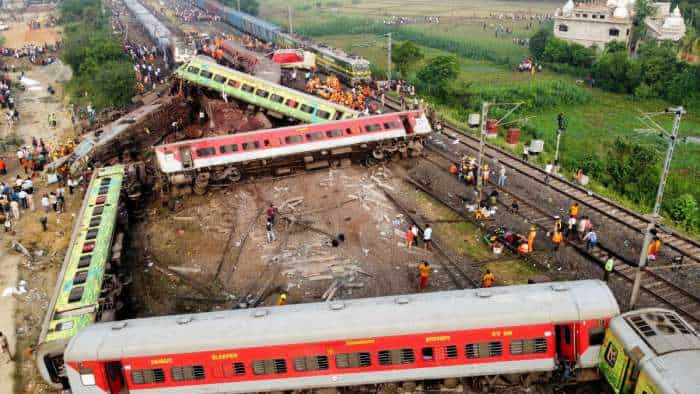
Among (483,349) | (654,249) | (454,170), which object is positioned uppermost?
(483,349)

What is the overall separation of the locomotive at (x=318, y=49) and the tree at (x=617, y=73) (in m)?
26.0

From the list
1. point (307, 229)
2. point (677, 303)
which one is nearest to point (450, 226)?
point (307, 229)

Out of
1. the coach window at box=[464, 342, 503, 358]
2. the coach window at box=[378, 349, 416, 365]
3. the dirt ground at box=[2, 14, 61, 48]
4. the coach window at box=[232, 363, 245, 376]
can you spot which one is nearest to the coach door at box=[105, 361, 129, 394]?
the coach window at box=[232, 363, 245, 376]

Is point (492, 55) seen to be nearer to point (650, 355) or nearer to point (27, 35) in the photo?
A: point (650, 355)

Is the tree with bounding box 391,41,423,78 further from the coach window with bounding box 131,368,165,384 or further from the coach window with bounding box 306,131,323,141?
the coach window with bounding box 131,368,165,384

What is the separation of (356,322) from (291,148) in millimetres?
19584

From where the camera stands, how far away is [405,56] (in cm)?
5700

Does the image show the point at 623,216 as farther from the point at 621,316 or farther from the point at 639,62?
the point at 639,62

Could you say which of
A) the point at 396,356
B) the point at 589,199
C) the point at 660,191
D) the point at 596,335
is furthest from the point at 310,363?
the point at 589,199

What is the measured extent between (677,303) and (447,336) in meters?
10.8

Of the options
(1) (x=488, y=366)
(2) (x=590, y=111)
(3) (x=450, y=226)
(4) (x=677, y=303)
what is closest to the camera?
(1) (x=488, y=366)

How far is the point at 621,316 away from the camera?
51.8ft

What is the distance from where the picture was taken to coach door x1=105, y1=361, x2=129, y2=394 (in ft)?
55.0

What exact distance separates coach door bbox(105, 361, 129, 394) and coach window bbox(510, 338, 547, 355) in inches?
451
